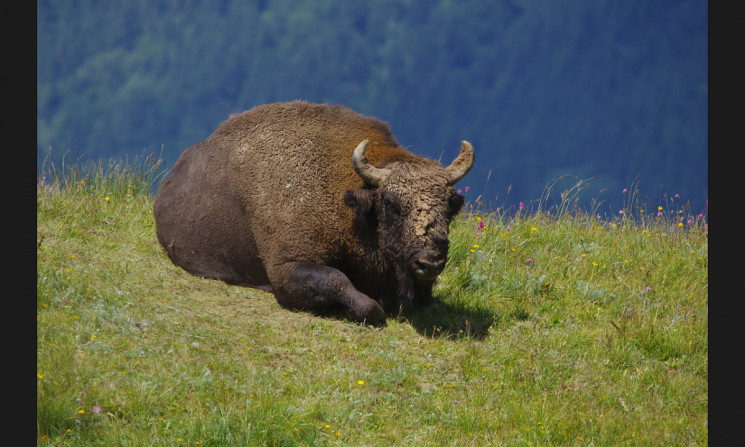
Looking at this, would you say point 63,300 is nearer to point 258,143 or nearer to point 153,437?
point 153,437

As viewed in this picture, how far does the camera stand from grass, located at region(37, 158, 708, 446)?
5172 millimetres

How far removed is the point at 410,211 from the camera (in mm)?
7285

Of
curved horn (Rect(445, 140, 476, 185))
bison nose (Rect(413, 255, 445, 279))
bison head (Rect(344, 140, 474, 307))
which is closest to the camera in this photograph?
bison nose (Rect(413, 255, 445, 279))

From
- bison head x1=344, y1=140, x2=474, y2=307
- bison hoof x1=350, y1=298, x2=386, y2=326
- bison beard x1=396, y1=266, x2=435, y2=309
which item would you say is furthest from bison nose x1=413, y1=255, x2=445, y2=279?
bison hoof x1=350, y1=298, x2=386, y2=326

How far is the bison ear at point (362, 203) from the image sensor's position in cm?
759

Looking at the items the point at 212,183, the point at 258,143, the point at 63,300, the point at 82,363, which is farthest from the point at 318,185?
the point at 82,363

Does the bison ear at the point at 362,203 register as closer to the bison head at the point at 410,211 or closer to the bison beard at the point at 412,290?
the bison head at the point at 410,211

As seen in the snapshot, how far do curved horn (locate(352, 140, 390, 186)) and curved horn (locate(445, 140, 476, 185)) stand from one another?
0.69m

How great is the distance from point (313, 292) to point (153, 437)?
2.91 metres

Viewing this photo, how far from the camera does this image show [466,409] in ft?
19.0

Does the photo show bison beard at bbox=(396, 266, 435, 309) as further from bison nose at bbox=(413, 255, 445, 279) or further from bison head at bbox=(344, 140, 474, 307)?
bison nose at bbox=(413, 255, 445, 279)

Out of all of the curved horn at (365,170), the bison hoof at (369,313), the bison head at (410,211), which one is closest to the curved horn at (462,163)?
the bison head at (410,211)

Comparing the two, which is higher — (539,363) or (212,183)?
(212,183)

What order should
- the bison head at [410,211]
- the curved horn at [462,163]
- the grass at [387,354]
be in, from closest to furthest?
the grass at [387,354], the bison head at [410,211], the curved horn at [462,163]
